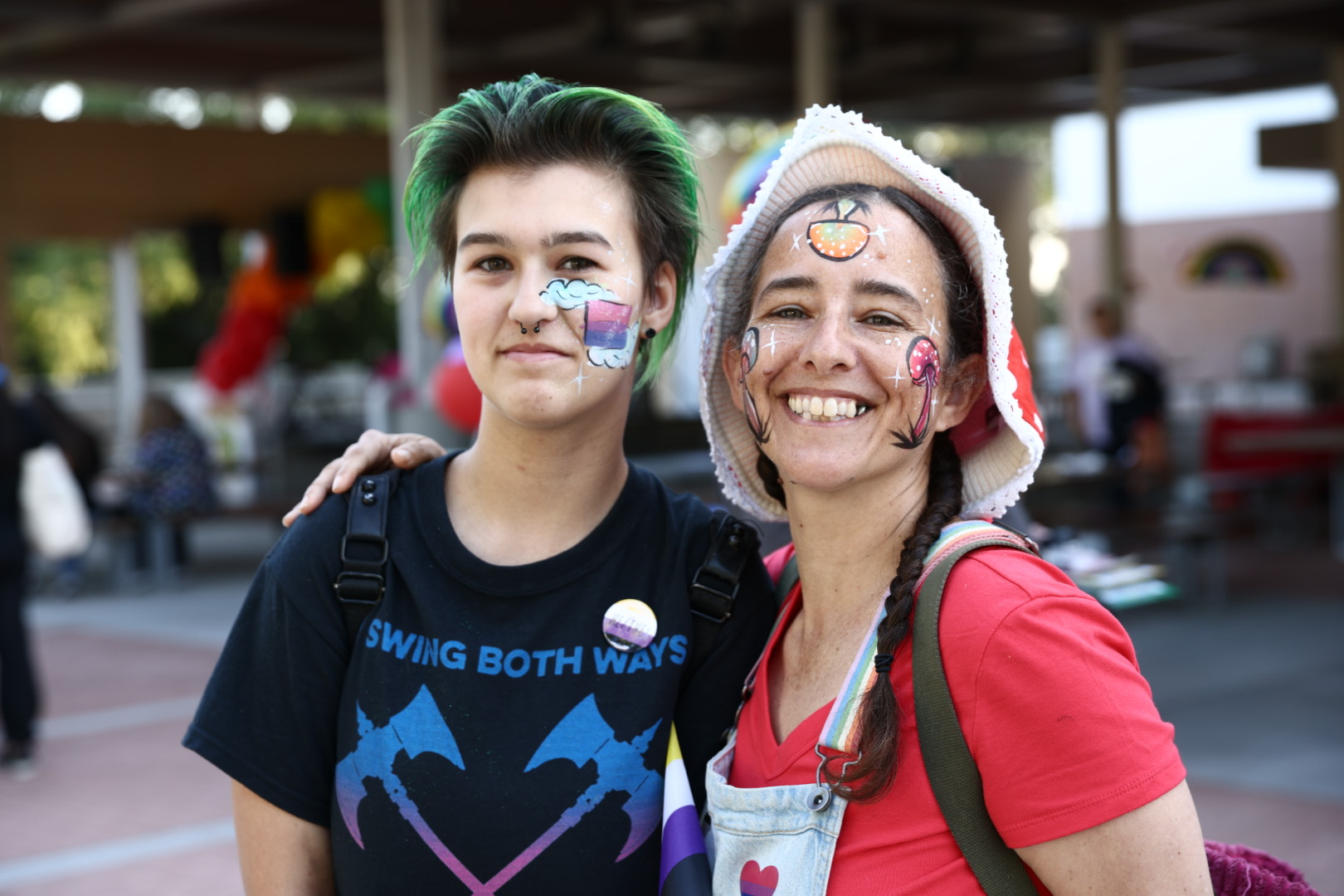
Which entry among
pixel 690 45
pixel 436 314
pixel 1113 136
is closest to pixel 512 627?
pixel 436 314

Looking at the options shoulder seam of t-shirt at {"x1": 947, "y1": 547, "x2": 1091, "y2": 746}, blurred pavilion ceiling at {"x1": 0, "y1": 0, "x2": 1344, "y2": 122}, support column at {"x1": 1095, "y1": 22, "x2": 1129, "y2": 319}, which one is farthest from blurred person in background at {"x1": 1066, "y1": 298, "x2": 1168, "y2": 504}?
shoulder seam of t-shirt at {"x1": 947, "y1": 547, "x2": 1091, "y2": 746}

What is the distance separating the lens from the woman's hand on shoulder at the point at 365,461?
197cm

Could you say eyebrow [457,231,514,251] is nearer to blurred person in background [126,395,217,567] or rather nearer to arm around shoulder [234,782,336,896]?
arm around shoulder [234,782,336,896]

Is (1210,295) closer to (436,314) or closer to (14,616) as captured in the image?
(436,314)

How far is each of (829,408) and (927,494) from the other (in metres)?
0.21

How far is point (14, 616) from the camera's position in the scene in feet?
21.0

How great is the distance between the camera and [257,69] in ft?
52.6

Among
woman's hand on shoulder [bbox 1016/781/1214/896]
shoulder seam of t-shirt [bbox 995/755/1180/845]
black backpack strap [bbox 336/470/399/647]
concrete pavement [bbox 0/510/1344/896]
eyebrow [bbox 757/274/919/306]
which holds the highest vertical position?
eyebrow [bbox 757/274/919/306]

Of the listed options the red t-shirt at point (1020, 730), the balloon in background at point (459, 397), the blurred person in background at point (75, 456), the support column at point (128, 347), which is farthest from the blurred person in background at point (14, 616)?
the support column at point (128, 347)

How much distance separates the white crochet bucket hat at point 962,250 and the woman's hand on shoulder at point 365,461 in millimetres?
435

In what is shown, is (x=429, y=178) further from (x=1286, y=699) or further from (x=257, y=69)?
(x=257, y=69)

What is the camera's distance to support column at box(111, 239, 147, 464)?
15.7 metres

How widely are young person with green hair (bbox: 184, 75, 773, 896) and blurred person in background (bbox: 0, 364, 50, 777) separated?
5.00m

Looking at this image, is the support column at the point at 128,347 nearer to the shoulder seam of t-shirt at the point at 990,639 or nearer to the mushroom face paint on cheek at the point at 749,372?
the mushroom face paint on cheek at the point at 749,372
